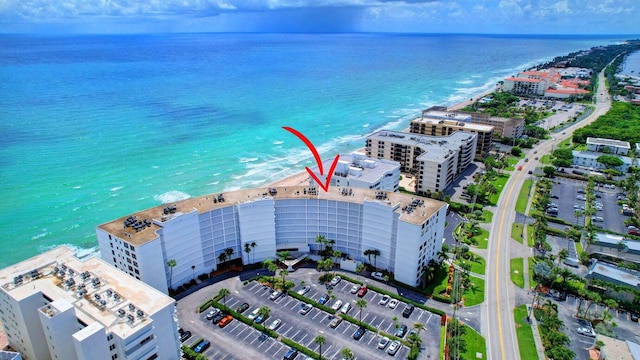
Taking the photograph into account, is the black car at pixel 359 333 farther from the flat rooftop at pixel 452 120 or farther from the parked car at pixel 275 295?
the flat rooftop at pixel 452 120

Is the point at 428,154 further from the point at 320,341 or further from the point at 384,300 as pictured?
the point at 320,341

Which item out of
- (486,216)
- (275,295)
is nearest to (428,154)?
(486,216)

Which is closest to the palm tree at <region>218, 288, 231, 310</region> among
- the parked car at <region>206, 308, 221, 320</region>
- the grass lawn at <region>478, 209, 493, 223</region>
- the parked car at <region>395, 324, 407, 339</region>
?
the parked car at <region>206, 308, 221, 320</region>

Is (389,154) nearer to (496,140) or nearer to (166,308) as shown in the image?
(496,140)

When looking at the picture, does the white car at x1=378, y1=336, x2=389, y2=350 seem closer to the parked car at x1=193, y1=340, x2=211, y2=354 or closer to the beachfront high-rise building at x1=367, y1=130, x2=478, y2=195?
the parked car at x1=193, y1=340, x2=211, y2=354

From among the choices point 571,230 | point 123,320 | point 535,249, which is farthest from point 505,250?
point 123,320
